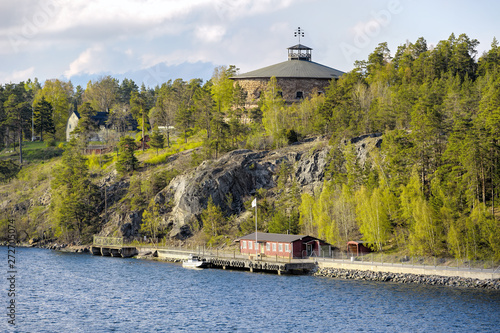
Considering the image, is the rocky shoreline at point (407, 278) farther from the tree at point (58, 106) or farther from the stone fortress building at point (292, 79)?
the tree at point (58, 106)

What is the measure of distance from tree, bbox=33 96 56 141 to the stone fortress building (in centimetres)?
4807

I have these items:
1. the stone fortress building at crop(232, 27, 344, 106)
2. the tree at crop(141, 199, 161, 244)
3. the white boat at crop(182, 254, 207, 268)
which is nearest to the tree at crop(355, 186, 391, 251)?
the white boat at crop(182, 254, 207, 268)

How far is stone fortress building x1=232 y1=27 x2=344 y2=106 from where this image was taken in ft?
356

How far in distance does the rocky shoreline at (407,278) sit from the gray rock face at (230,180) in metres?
23.2

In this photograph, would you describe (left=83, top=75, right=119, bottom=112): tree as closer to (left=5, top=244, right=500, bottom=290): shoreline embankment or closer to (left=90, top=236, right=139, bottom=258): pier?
(left=90, top=236, right=139, bottom=258): pier

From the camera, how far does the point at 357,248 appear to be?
61562 mm

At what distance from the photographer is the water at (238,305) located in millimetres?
39250

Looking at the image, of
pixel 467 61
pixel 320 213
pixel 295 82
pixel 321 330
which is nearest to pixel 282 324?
pixel 321 330

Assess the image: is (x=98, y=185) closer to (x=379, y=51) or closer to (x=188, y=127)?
(x=188, y=127)

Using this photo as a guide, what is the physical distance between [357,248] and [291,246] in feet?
23.9

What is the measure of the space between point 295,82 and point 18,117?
6047cm

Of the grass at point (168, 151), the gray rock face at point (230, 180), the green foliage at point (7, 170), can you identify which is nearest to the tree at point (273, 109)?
the gray rock face at point (230, 180)

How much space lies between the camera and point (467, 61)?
91.4 metres

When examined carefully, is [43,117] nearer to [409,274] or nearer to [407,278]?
[409,274]
